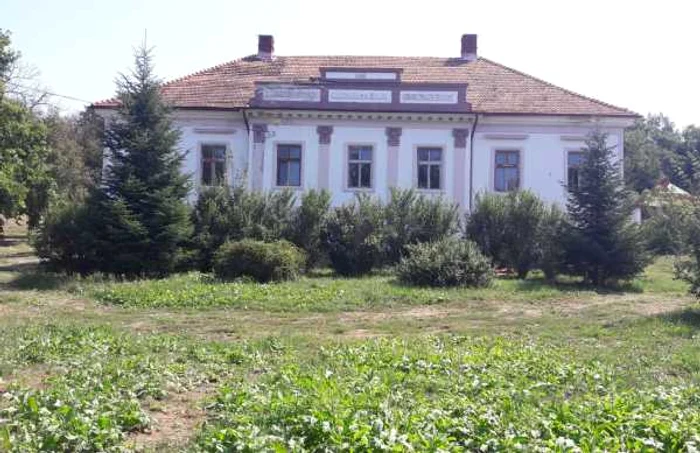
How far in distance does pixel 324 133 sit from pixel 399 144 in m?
2.89

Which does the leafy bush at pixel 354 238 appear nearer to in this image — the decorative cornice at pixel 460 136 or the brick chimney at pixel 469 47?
the decorative cornice at pixel 460 136

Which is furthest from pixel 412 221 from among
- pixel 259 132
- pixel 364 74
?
pixel 364 74

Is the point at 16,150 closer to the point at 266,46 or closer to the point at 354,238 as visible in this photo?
the point at 266,46

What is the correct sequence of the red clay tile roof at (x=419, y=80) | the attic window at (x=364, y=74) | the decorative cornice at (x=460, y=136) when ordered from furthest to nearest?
the attic window at (x=364, y=74) < the red clay tile roof at (x=419, y=80) < the decorative cornice at (x=460, y=136)

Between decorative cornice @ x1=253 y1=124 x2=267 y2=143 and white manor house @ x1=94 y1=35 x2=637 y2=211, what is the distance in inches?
1.5

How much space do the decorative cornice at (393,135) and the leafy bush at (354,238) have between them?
22.4 feet

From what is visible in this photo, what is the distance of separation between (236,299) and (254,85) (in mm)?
16174

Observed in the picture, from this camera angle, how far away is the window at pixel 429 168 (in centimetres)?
2817

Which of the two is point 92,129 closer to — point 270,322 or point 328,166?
point 328,166

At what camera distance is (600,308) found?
14.9m

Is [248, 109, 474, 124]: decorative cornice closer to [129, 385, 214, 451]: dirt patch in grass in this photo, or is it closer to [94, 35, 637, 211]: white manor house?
[94, 35, 637, 211]: white manor house

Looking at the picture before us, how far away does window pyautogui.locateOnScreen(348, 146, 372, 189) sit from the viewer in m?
28.3

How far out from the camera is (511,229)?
850 inches

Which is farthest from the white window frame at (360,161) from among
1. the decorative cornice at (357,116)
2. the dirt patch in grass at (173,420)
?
the dirt patch in grass at (173,420)
